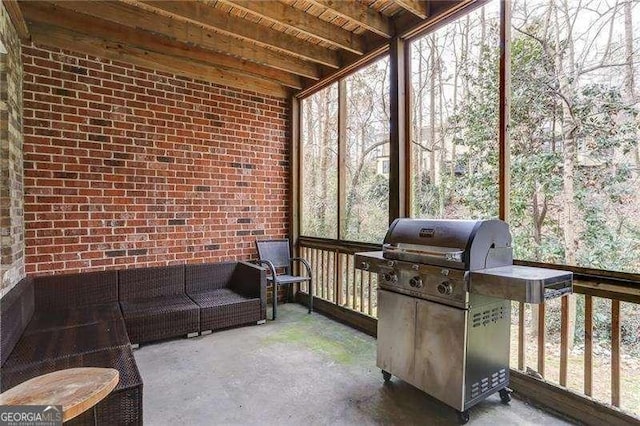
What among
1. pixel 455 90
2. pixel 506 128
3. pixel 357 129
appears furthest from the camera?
pixel 357 129

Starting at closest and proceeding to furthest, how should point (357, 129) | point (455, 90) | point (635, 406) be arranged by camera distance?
point (635, 406) < point (455, 90) < point (357, 129)

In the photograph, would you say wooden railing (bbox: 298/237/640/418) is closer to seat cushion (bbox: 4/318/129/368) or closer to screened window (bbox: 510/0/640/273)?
screened window (bbox: 510/0/640/273)

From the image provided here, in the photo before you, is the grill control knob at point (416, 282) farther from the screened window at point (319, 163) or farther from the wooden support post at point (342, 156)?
the screened window at point (319, 163)

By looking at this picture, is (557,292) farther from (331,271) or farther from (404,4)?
(331,271)

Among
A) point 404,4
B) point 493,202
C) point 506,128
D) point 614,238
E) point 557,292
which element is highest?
point 404,4

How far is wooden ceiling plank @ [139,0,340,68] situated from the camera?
2941mm

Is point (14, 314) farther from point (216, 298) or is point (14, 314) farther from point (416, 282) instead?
point (416, 282)

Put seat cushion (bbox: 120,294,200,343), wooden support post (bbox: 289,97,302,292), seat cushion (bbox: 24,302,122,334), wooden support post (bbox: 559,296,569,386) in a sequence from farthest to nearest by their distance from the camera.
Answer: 1. wooden support post (bbox: 289,97,302,292)
2. seat cushion (bbox: 120,294,200,343)
3. seat cushion (bbox: 24,302,122,334)
4. wooden support post (bbox: 559,296,569,386)

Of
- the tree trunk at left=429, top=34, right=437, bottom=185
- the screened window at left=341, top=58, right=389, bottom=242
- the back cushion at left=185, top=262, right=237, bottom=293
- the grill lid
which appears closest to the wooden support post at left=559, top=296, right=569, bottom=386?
the grill lid

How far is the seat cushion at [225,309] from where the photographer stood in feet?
11.7

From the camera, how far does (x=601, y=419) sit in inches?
80.8

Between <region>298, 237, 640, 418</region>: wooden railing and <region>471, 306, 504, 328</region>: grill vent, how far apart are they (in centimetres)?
31

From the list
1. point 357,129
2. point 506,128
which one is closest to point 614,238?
point 506,128

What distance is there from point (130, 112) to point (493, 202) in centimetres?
368
